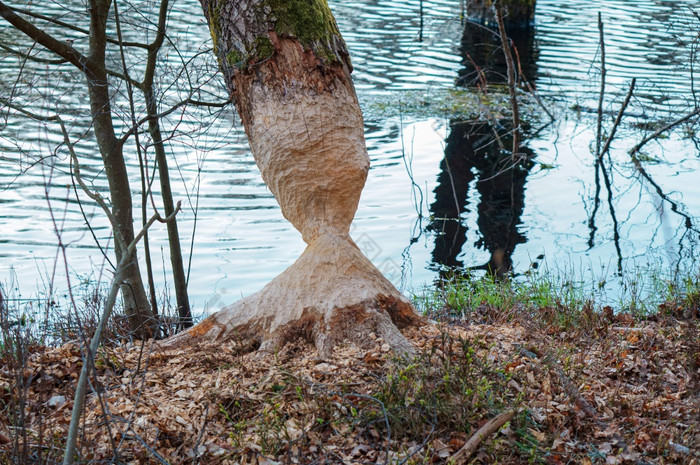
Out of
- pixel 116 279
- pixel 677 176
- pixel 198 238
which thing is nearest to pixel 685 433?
pixel 116 279

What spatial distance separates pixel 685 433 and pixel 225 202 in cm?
794

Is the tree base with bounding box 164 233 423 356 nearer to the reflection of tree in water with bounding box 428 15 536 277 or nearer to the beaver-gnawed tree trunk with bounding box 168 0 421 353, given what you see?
the beaver-gnawed tree trunk with bounding box 168 0 421 353

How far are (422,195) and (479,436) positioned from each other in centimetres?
763

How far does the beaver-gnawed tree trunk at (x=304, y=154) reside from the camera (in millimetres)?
4590

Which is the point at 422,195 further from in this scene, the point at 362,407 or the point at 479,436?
the point at 479,436

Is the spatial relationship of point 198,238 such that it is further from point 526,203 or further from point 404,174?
point 526,203

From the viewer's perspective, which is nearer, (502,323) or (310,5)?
(310,5)

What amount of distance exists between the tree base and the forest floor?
0.13 m

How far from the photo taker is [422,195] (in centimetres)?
1083

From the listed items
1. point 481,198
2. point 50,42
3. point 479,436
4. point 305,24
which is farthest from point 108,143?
point 481,198

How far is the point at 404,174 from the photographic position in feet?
38.2

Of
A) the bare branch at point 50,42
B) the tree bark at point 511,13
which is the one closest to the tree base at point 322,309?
the bare branch at point 50,42

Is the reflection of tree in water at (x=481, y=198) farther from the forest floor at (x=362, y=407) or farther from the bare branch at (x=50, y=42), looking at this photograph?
the bare branch at (x=50, y=42)

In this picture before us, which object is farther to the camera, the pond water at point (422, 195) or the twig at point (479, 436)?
the pond water at point (422, 195)
